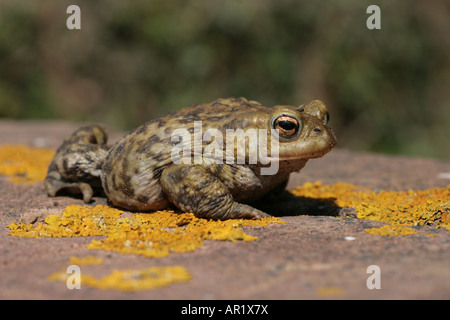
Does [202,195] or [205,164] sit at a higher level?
[205,164]

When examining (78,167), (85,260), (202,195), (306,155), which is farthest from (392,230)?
(78,167)

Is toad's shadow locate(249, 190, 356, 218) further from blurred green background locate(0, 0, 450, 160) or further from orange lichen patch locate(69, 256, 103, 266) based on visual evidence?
blurred green background locate(0, 0, 450, 160)

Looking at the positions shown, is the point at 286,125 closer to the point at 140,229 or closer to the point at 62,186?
the point at 140,229

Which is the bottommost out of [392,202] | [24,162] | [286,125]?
[392,202]

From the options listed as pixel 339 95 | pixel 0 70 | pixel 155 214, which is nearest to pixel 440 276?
pixel 155 214

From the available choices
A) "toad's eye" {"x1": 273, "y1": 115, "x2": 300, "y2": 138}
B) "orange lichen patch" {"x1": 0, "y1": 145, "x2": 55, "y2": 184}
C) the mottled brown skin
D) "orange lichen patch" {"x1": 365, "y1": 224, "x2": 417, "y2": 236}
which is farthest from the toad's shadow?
"orange lichen patch" {"x1": 0, "y1": 145, "x2": 55, "y2": 184}

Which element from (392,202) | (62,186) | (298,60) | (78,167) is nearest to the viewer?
(392,202)

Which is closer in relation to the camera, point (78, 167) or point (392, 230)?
point (392, 230)
